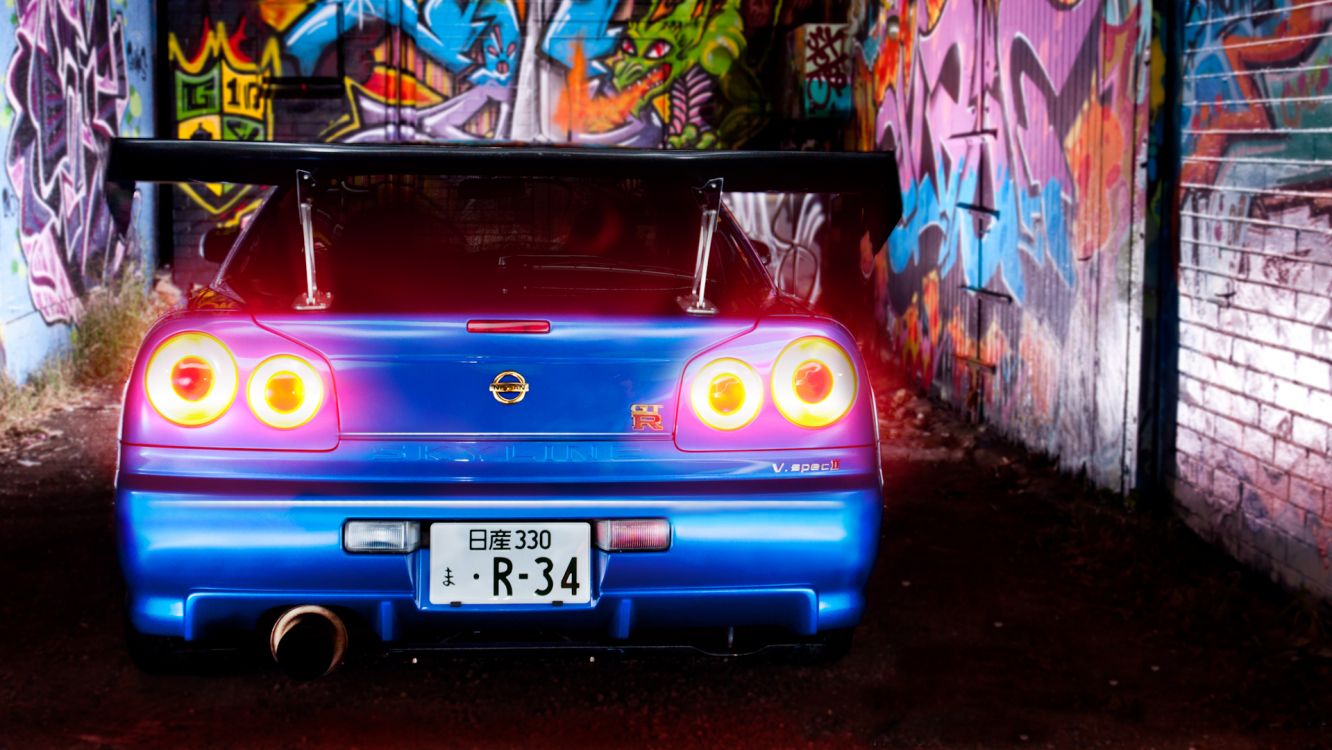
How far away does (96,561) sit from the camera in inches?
205

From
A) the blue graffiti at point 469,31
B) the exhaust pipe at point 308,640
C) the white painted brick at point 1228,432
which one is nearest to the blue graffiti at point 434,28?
the blue graffiti at point 469,31

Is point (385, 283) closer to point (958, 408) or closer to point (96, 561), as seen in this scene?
point (96, 561)

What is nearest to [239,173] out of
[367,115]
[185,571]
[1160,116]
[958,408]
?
[185,571]

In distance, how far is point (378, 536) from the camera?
3092mm

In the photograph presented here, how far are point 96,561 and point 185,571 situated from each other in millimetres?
2345

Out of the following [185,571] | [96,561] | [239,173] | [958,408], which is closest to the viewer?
[185,571]

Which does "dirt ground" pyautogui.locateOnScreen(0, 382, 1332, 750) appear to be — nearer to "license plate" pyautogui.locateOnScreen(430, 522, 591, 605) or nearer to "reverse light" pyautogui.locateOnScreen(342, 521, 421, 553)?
"license plate" pyautogui.locateOnScreen(430, 522, 591, 605)

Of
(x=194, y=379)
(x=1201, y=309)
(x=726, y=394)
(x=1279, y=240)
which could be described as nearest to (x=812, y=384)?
(x=726, y=394)

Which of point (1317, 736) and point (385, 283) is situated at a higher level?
point (385, 283)

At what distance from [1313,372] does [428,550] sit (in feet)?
10.2

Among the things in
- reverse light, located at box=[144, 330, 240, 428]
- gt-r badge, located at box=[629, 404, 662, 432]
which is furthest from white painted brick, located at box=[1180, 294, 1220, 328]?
reverse light, located at box=[144, 330, 240, 428]

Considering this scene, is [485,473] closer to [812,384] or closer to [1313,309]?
[812,384]

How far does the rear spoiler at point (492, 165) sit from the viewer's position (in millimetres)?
3346

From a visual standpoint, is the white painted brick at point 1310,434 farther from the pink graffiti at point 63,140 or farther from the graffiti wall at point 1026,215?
the pink graffiti at point 63,140
